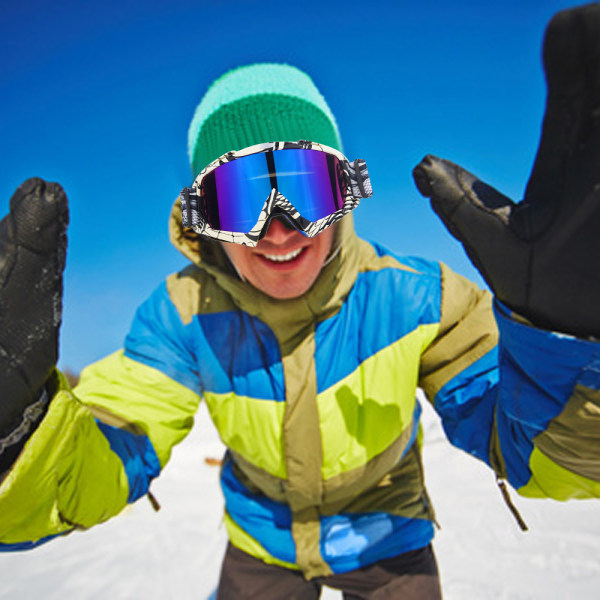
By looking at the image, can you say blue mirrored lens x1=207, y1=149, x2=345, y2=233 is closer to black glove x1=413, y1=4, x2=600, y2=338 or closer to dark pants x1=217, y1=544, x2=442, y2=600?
black glove x1=413, y1=4, x2=600, y2=338

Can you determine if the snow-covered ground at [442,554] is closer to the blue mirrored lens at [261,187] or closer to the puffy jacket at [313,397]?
the puffy jacket at [313,397]

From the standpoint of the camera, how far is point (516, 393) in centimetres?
111

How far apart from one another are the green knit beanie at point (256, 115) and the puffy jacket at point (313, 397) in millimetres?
416

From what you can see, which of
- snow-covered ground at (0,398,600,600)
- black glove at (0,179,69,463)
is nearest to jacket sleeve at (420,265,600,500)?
black glove at (0,179,69,463)

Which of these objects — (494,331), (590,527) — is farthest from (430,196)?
(590,527)

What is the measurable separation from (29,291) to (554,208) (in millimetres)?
1183

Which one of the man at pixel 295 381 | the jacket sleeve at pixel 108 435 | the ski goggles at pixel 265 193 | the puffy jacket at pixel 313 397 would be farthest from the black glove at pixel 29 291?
the ski goggles at pixel 265 193

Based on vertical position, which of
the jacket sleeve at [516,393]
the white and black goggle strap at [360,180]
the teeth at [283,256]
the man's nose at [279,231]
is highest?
the white and black goggle strap at [360,180]

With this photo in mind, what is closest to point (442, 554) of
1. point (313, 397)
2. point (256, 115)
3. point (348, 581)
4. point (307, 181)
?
point (348, 581)

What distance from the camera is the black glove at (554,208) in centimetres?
71

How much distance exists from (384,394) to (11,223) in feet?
4.58

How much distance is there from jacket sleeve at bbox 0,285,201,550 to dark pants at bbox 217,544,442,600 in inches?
29.2

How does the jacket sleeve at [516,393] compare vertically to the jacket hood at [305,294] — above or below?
below

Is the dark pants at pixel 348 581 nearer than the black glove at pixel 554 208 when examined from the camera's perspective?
No
